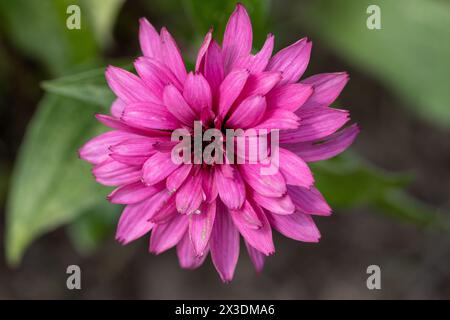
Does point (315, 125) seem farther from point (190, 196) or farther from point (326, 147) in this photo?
point (190, 196)

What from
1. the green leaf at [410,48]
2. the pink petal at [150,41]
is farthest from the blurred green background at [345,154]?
the pink petal at [150,41]

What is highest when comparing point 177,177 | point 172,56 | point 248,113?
point 172,56

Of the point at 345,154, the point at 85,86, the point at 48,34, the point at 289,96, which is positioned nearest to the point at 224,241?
the point at 289,96

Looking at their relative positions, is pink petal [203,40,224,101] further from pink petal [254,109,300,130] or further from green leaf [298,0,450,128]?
green leaf [298,0,450,128]

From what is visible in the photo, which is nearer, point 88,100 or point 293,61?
point 293,61
